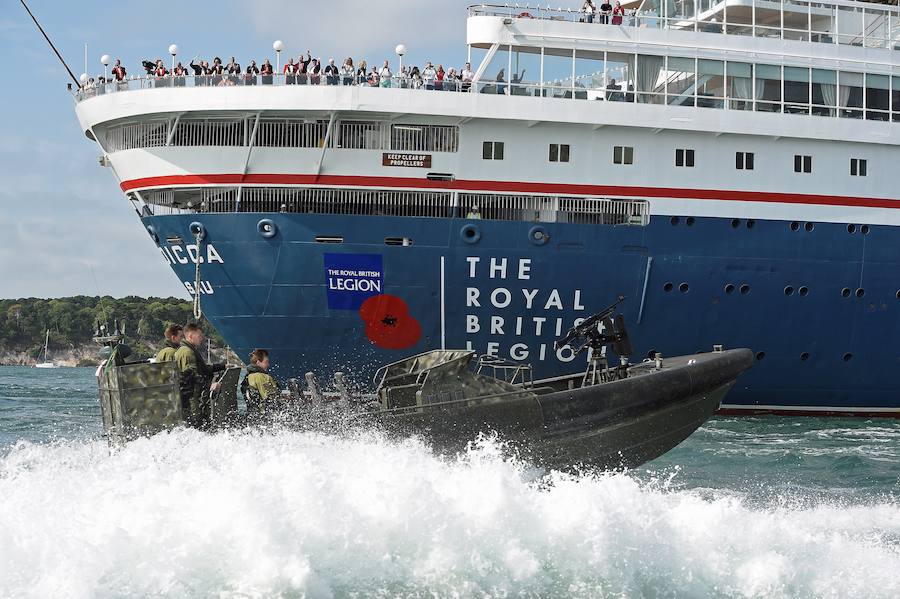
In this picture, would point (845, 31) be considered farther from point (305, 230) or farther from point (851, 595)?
point (851, 595)

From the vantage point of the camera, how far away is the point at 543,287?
20.5m

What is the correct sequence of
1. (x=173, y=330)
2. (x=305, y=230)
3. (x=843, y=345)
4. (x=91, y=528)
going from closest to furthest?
(x=91, y=528), (x=173, y=330), (x=305, y=230), (x=843, y=345)

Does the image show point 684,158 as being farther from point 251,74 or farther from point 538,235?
point 251,74

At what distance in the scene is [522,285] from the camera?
2042 cm

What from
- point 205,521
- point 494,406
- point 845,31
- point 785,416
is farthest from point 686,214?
point 205,521

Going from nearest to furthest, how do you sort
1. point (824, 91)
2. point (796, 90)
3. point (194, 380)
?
1. point (194, 380)
2. point (796, 90)
3. point (824, 91)

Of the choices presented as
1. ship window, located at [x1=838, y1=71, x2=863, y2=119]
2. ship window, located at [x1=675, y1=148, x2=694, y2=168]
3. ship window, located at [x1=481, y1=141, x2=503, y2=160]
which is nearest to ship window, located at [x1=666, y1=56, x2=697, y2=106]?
ship window, located at [x1=675, y1=148, x2=694, y2=168]

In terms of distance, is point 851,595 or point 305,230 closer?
point 851,595

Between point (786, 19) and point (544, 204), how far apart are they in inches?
310

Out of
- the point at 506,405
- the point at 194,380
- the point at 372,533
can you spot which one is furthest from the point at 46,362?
the point at 372,533

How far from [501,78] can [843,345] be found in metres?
8.62

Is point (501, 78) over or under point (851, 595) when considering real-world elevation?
over

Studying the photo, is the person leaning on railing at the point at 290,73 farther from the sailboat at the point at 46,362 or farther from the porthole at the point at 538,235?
the sailboat at the point at 46,362

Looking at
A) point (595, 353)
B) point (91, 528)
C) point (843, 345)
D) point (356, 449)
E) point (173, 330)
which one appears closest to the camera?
point (91, 528)
